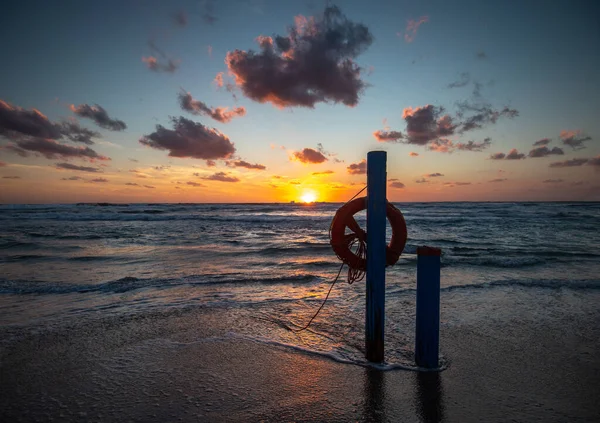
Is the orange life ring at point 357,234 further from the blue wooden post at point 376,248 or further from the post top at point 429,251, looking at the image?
the post top at point 429,251

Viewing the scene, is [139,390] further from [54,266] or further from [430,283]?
[54,266]

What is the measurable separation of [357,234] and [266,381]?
196 centimetres

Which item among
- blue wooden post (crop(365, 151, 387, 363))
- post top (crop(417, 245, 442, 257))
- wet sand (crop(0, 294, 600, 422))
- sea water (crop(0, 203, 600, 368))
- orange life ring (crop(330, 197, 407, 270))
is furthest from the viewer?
sea water (crop(0, 203, 600, 368))

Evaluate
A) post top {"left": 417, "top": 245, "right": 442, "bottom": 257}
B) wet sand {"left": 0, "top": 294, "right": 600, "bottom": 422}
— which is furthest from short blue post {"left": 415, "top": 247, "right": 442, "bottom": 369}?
wet sand {"left": 0, "top": 294, "right": 600, "bottom": 422}

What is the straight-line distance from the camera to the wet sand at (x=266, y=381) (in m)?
2.74

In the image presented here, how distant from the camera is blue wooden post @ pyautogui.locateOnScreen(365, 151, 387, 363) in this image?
354 centimetres

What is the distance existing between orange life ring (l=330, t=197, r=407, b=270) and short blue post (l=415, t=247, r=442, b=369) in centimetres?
48

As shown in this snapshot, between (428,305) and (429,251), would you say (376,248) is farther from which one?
(428,305)

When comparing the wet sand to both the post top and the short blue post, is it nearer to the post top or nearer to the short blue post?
the short blue post

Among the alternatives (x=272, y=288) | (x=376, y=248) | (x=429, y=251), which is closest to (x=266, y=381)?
(x=376, y=248)

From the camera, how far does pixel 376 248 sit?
3580 mm

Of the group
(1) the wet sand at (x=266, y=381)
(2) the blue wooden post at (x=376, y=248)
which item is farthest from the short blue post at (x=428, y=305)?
(2) the blue wooden post at (x=376, y=248)

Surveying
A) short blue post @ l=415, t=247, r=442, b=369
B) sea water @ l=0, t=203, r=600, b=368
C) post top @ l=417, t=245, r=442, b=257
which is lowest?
sea water @ l=0, t=203, r=600, b=368

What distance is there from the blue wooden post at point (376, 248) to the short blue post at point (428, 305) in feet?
1.31
